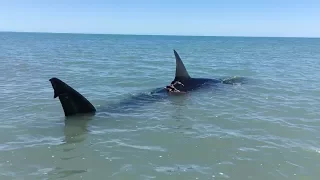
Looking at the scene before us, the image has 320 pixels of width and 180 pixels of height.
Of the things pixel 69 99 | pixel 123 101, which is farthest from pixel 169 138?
pixel 123 101

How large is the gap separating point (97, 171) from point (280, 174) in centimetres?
434

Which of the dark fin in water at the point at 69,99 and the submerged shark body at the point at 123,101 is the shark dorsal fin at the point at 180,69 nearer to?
the submerged shark body at the point at 123,101

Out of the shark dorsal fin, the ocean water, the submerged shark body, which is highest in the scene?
the shark dorsal fin

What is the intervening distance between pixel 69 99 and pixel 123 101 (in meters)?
3.89

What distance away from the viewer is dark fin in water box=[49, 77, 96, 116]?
11562mm

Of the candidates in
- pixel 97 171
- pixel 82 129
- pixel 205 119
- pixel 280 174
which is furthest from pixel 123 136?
pixel 280 174

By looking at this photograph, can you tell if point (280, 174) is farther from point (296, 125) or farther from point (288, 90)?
point (288, 90)

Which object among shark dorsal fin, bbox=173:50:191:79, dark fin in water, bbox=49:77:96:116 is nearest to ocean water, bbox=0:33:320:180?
dark fin in water, bbox=49:77:96:116

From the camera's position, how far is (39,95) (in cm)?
1700

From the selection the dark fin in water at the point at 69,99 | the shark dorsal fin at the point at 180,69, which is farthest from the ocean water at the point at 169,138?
the shark dorsal fin at the point at 180,69

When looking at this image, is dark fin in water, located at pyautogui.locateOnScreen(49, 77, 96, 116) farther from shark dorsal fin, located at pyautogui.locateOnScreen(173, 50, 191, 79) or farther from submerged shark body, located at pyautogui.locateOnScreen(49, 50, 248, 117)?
shark dorsal fin, located at pyautogui.locateOnScreen(173, 50, 191, 79)

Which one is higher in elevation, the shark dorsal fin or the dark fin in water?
the shark dorsal fin

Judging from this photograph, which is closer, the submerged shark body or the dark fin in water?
the dark fin in water

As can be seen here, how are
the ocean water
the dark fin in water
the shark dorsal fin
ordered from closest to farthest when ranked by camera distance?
the ocean water, the dark fin in water, the shark dorsal fin
